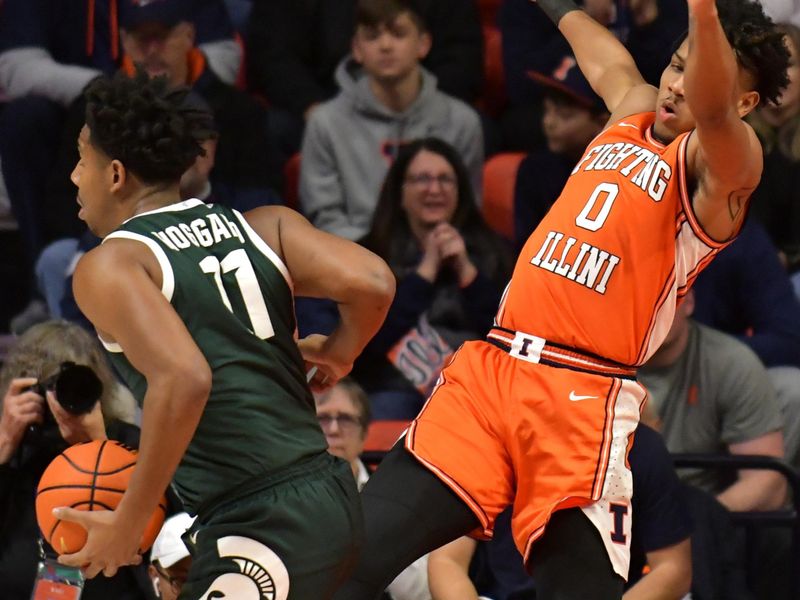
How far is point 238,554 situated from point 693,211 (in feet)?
4.94

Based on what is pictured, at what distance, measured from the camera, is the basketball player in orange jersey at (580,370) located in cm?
400

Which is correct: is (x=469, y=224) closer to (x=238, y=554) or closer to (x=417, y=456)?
(x=417, y=456)

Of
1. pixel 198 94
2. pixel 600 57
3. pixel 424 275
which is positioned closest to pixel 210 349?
pixel 600 57

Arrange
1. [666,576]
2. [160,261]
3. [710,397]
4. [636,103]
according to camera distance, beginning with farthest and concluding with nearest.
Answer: [710,397] → [666,576] → [636,103] → [160,261]

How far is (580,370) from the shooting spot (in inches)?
162

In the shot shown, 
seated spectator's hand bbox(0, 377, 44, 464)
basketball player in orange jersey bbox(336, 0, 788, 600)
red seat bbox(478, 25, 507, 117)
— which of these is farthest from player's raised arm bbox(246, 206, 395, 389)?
red seat bbox(478, 25, 507, 117)

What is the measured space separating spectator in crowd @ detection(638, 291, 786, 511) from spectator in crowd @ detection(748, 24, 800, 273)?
3.56 feet

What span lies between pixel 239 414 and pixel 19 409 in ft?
5.35

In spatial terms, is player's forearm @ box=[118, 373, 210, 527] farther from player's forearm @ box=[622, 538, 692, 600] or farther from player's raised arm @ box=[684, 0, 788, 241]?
player's forearm @ box=[622, 538, 692, 600]

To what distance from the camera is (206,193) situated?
21.1 ft

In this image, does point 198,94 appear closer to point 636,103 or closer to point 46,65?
point 46,65

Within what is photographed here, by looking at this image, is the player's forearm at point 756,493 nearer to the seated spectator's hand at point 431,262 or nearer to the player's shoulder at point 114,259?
the seated spectator's hand at point 431,262

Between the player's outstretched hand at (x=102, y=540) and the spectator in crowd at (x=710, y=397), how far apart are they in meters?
2.84

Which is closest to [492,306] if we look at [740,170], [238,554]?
[740,170]
